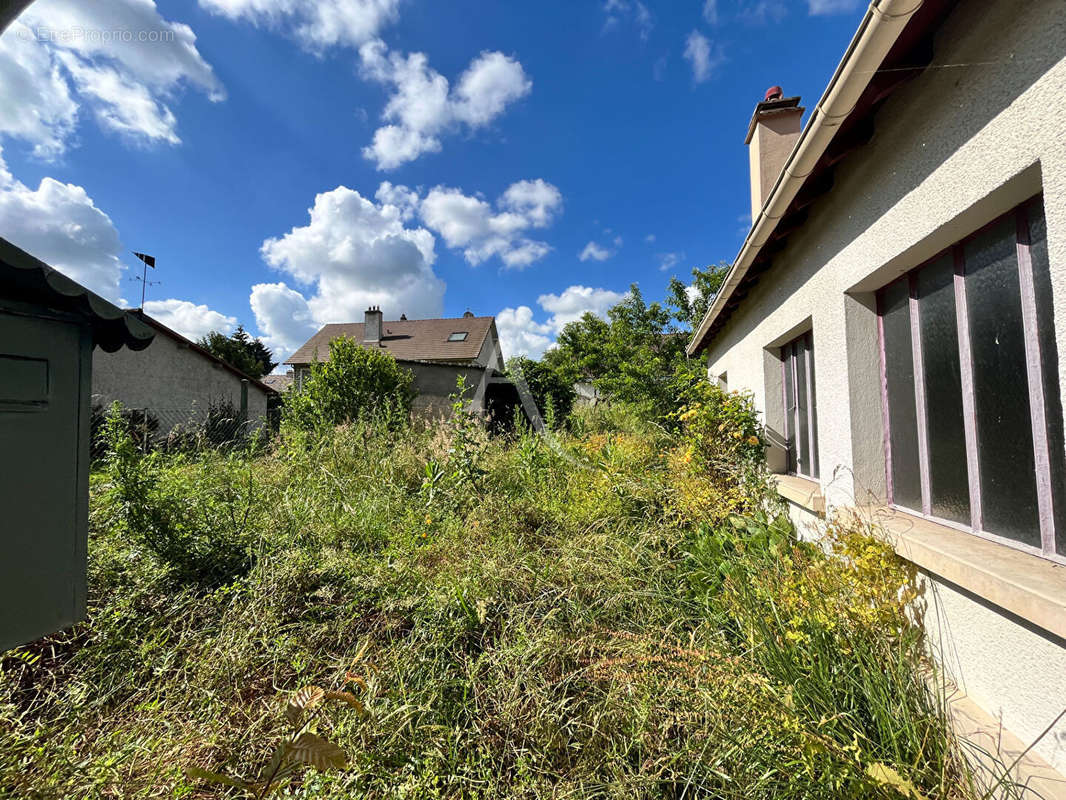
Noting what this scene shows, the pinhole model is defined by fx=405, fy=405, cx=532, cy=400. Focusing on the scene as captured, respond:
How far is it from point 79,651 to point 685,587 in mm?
3613

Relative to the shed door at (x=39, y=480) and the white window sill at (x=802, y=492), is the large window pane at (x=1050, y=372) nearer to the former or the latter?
the white window sill at (x=802, y=492)

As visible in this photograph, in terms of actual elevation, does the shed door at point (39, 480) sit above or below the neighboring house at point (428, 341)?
below

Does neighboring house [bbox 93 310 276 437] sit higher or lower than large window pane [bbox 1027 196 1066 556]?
higher

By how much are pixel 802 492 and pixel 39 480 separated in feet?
15.2

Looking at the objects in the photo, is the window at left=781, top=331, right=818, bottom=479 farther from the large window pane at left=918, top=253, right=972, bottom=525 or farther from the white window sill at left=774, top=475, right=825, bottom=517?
the large window pane at left=918, top=253, right=972, bottom=525

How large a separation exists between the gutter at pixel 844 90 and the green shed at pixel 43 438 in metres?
3.56

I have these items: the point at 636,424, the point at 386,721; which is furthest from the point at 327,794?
the point at 636,424

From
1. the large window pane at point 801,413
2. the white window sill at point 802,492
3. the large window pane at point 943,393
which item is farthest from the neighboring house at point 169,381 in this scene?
the large window pane at point 943,393

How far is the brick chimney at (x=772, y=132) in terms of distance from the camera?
526 centimetres

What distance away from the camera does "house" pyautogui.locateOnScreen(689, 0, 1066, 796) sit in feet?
4.58

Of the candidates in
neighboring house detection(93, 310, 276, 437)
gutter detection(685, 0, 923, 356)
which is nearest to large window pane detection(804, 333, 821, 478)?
gutter detection(685, 0, 923, 356)

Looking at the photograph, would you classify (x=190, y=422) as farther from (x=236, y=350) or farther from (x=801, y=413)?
(x=236, y=350)

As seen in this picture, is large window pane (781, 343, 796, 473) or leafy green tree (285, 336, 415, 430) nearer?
large window pane (781, 343, 796, 473)

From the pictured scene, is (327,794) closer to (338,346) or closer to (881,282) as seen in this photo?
(881,282)
